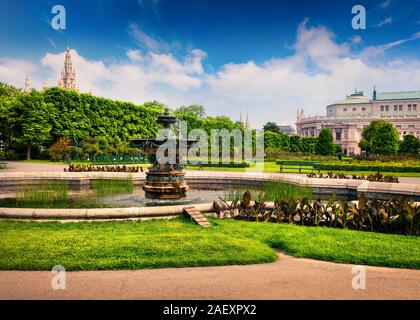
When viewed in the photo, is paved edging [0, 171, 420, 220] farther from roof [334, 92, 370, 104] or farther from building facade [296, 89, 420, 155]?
roof [334, 92, 370, 104]

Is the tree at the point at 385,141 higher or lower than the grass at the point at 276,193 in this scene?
higher

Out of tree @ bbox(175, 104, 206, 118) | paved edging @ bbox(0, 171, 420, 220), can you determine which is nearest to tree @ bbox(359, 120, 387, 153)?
tree @ bbox(175, 104, 206, 118)

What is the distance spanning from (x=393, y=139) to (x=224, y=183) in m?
44.6

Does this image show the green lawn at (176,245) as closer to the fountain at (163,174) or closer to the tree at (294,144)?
the fountain at (163,174)

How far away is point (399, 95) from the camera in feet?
356

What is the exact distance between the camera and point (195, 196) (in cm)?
1652

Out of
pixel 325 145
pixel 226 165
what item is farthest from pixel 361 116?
pixel 226 165

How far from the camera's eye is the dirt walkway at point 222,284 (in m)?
5.22

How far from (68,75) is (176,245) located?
11037 centimetres

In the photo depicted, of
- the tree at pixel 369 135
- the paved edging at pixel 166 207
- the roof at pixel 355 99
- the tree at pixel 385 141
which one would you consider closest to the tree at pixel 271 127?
the roof at pixel 355 99

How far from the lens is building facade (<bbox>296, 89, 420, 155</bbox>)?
9941 centimetres

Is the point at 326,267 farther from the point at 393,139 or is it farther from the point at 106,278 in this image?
the point at 393,139

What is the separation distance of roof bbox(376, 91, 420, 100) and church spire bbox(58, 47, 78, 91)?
86.9 metres
